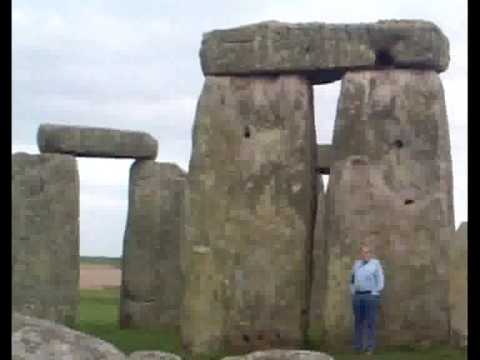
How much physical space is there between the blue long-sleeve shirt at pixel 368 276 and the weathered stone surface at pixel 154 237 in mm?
6774

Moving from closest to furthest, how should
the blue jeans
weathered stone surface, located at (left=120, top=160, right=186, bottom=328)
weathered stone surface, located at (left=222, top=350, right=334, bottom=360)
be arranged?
weathered stone surface, located at (left=222, top=350, right=334, bottom=360)
the blue jeans
weathered stone surface, located at (left=120, top=160, right=186, bottom=328)

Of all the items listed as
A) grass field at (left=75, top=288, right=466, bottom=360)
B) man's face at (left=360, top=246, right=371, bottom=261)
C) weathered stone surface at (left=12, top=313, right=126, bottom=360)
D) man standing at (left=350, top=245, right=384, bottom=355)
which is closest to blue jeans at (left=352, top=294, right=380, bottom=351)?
man standing at (left=350, top=245, right=384, bottom=355)

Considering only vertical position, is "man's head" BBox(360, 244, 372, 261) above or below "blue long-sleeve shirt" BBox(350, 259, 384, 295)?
above

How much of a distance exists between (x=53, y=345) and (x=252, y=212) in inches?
278

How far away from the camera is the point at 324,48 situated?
474 inches

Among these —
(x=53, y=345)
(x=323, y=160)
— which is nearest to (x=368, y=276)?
(x=323, y=160)

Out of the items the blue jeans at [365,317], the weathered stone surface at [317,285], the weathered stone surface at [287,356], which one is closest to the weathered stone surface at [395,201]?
the blue jeans at [365,317]

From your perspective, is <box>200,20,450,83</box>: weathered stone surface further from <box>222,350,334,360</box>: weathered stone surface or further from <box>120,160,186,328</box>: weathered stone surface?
<box>120,160,186,328</box>: weathered stone surface

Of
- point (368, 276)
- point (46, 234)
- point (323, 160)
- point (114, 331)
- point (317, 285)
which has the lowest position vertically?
point (114, 331)

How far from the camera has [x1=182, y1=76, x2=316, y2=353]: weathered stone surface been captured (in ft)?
40.2

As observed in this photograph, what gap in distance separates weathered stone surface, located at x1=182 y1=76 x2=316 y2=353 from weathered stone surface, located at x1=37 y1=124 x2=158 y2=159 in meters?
5.00

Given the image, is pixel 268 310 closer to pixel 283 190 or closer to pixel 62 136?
→ pixel 283 190

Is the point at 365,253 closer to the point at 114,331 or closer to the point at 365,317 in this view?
the point at 365,317

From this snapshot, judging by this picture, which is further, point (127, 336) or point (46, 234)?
point (46, 234)
